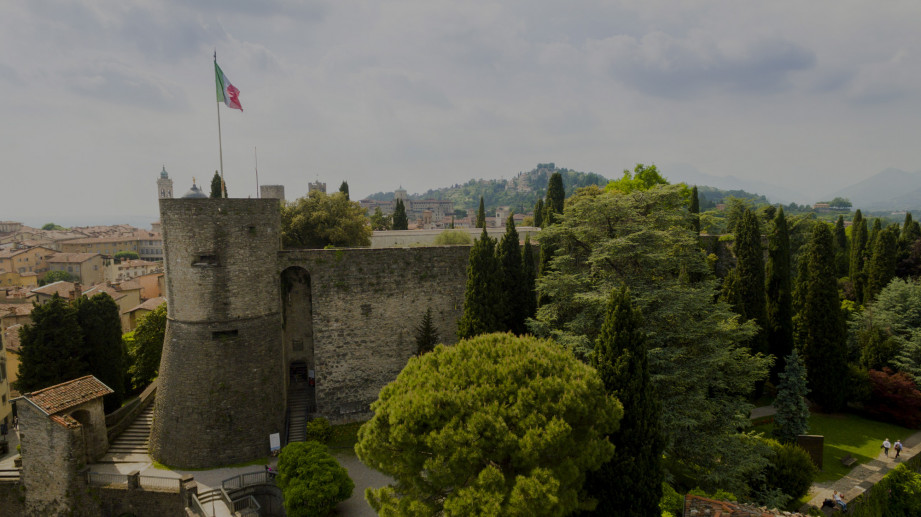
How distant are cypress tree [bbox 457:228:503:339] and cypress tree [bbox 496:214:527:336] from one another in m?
0.54

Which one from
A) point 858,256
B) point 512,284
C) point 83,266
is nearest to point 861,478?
point 512,284

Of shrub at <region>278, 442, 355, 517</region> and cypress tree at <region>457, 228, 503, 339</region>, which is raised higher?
cypress tree at <region>457, 228, 503, 339</region>

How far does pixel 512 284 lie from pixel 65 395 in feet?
60.0

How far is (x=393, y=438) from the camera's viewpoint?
11.0 meters

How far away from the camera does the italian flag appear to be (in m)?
19.3

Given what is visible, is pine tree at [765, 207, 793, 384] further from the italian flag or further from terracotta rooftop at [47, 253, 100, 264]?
terracotta rooftop at [47, 253, 100, 264]

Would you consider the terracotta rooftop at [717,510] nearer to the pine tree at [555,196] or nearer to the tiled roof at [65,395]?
the tiled roof at [65,395]

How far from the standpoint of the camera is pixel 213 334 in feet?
63.8

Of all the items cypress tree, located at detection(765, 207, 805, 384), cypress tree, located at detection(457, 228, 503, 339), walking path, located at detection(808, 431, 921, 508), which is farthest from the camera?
cypress tree, located at detection(765, 207, 805, 384)

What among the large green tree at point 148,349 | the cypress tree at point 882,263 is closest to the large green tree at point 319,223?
the large green tree at point 148,349

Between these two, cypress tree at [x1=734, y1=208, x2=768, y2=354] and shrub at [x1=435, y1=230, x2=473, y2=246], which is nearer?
cypress tree at [x1=734, y1=208, x2=768, y2=354]

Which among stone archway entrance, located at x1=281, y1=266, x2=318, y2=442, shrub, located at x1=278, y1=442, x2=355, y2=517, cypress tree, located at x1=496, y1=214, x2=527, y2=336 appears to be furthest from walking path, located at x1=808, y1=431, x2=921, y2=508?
stone archway entrance, located at x1=281, y1=266, x2=318, y2=442

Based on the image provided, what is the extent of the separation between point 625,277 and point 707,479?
712 centimetres

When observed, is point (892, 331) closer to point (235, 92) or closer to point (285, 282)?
point (285, 282)
